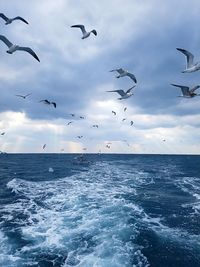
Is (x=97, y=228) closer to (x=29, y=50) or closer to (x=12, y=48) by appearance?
(x=29, y=50)

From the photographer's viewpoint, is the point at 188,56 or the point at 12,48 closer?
the point at 12,48

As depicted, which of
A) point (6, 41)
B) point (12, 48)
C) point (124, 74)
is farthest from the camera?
point (124, 74)

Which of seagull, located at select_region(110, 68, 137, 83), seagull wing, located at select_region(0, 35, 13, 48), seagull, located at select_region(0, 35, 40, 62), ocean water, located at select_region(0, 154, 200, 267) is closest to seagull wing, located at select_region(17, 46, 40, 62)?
seagull, located at select_region(0, 35, 40, 62)

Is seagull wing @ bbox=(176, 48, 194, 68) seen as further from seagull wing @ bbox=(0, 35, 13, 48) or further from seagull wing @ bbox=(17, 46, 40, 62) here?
seagull wing @ bbox=(0, 35, 13, 48)

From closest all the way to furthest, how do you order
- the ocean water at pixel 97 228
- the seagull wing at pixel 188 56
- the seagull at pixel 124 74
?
the seagull wing at pixel 188 56 → the ocean water at pixel 97 228 → the seagull at pixel 124 74

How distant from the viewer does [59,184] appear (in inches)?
1806

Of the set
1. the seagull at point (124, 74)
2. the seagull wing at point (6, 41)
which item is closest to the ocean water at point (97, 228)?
the seagull at point (124, 74)

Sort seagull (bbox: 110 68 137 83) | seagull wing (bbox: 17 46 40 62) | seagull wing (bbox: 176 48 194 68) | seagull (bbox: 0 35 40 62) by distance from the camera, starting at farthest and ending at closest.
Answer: seagull (bbox: 110 68 137 83) < seagull wing (bbox: 176 48 194 68) < seagull (bbox: 0 35 40 62) < seagull wing (bbox: 17 46 40 62)

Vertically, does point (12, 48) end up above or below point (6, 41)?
→ below

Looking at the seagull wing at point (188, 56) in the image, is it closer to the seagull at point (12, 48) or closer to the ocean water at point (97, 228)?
the seagull at point (12, 48)

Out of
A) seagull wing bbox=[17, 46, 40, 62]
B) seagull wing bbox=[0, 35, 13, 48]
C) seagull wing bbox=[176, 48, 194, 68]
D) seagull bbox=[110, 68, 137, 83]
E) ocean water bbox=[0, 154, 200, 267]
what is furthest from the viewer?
seagull bbox=[110, 68, 137, 83]

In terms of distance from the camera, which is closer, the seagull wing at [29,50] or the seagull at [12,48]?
the seagull wing at [29,50]

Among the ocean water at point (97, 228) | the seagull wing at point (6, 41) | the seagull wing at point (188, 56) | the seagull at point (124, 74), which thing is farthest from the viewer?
the seagull at point (124, 74)

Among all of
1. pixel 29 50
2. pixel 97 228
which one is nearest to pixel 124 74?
pixel 29 50
